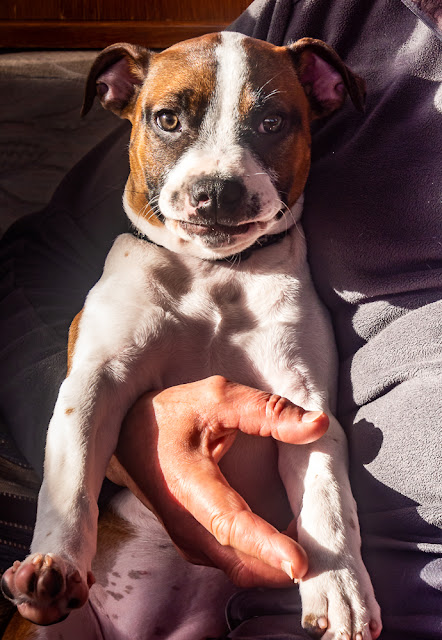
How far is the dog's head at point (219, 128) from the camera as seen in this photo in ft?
4.19

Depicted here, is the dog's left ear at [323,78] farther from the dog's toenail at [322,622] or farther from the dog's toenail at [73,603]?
the dog's toenail at [73,603]

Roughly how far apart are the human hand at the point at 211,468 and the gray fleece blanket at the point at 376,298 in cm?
18

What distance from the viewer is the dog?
1247 mm

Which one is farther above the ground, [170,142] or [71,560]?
[170,142]

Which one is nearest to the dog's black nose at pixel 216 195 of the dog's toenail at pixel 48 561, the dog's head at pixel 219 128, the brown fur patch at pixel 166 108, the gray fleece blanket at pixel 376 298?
the dog's head at pixel 219 128

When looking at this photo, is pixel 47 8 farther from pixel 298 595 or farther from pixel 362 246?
pixel 298 595

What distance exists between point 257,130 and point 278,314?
426 mm

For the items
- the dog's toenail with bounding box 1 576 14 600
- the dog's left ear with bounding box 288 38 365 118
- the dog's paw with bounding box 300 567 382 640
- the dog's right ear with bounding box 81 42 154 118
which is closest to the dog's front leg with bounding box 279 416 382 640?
the dog's paw with bounding box 300 567 382 640

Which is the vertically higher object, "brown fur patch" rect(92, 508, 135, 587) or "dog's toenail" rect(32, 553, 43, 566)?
"dog's toenail" rect(32, 553, 43, 566)

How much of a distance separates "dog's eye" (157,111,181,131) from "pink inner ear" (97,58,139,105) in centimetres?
25

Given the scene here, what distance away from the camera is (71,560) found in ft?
3.63

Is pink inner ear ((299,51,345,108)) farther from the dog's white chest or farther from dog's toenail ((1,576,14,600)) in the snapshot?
dog's toenail ((1,576,14,600))

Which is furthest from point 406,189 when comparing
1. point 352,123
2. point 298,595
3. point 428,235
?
point 298,595

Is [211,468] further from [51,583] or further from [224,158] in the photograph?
[224,158]
